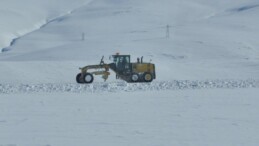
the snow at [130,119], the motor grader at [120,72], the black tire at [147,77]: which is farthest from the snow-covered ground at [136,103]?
the black tire at [147,77]

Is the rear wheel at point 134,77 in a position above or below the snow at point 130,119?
above

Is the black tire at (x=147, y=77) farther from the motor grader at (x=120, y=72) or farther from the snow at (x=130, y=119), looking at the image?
the snow at (x=130, y=119)

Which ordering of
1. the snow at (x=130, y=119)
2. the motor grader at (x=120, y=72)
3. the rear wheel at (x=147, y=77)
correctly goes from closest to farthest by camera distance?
the snow at (x=130, y=119) < the motor grader at (x=120, y=72) < the rear wheel at (x=147, y=77)

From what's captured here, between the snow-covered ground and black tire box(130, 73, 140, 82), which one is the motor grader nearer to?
black tire box(130, 73, 140, 82)

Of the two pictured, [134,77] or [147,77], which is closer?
[134,77]

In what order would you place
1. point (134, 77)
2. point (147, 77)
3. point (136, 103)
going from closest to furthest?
point (136, 103)
point (134, 77)
point (147, 77)

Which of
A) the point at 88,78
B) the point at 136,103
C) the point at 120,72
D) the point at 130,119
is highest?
the point at 120,72

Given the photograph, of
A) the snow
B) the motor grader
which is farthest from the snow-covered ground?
the motor grader

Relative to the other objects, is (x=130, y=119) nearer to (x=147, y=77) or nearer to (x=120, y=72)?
(x=120, y=72)

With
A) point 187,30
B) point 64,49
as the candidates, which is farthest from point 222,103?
point 187,30

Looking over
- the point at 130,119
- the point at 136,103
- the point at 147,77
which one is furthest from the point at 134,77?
the point at 130,119

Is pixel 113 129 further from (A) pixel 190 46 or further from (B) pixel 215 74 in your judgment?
(A) pixel 190 46

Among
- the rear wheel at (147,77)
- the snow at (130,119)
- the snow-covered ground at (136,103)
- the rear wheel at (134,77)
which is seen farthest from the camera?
the rear wheel at (147,77)

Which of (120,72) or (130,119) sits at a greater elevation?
(120,72)
